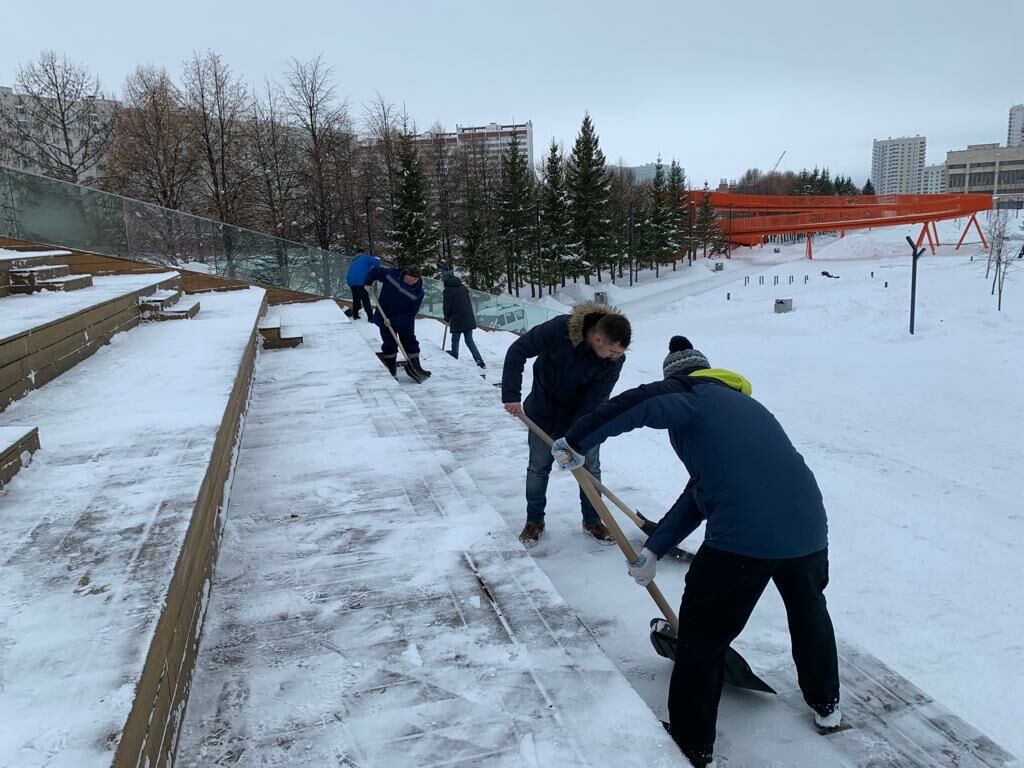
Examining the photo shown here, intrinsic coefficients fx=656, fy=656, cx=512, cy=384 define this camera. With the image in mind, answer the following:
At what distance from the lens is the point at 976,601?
387 cm

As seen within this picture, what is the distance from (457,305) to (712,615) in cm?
852

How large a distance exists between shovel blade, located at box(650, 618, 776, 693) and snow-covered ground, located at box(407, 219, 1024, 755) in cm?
9

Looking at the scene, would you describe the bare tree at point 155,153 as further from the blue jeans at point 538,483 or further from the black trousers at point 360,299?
the blue jeans at point 538,483

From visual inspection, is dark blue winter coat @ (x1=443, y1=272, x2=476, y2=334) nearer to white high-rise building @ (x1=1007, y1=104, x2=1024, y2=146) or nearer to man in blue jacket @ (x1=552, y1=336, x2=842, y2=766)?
man in blue jacket @ (x1=552, y1=336, x2=842, y2=766)

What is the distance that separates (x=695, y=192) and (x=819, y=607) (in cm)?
6625

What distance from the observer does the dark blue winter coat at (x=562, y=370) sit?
12.3 ft

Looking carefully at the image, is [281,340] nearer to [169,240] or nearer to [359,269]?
[359,269]

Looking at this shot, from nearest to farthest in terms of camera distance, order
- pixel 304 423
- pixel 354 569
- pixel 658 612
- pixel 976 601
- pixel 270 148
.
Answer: pixel 354 569, pixel 658 612, pixel 976 601, pixel 304 423, pixel 270 148

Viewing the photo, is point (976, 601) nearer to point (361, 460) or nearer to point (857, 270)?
point (361, 460)

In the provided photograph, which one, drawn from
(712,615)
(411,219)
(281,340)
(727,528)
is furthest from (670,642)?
(411,219)

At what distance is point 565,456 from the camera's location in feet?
10.4

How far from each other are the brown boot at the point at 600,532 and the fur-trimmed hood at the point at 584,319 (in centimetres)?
118

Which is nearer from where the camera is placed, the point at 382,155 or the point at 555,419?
the point at 555,419

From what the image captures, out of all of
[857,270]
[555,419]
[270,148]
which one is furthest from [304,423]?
[857,270]
